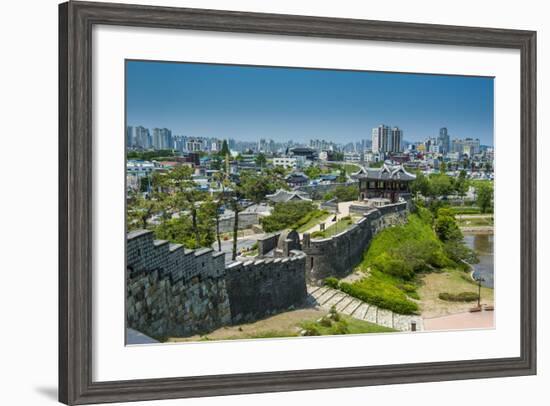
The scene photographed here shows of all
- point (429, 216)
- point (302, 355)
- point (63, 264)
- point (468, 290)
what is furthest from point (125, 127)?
point (468, 290)

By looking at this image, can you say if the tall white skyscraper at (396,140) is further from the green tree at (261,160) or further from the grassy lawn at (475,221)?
the green tree at (261,160)

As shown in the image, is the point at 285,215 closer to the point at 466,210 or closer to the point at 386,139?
the point at 386,139

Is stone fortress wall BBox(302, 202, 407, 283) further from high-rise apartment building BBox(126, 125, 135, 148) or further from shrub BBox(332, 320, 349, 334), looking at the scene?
high-rise apartment building BBox(126, 125, 135, 148)

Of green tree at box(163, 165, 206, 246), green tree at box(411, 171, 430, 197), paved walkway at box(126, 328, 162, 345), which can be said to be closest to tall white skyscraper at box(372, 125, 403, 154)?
green tree at box(411, 171, 430, 197)

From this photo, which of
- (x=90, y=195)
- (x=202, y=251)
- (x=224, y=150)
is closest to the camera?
(x=90, y=195)

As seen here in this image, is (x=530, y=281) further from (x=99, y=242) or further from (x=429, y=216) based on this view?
(x=99, y=242)

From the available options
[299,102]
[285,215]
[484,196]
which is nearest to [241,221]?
[285,215]
